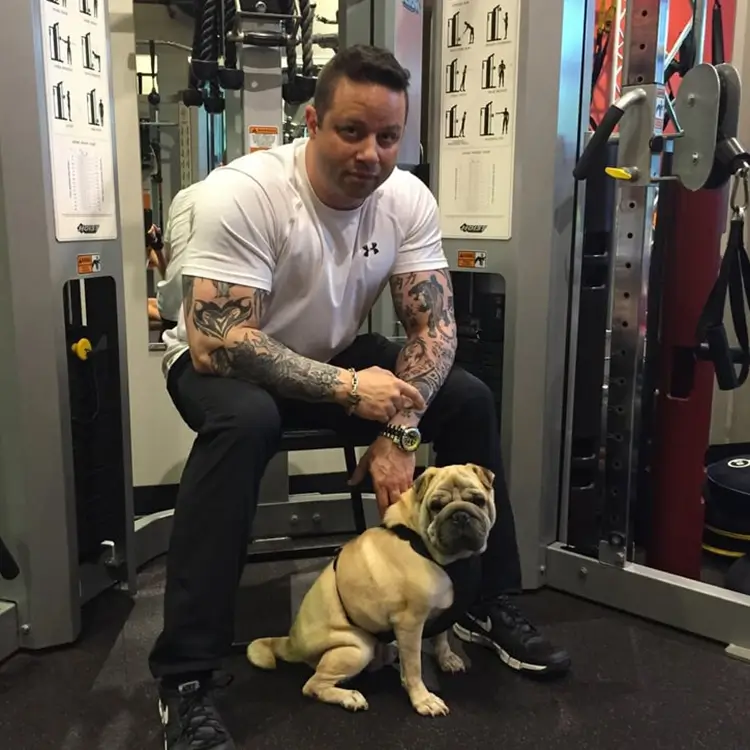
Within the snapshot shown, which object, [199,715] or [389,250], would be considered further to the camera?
[389,250]

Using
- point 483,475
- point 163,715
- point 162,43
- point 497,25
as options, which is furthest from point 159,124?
point 163,715

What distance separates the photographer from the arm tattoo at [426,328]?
5.14 ft

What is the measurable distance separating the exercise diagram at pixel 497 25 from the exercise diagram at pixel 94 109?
2.85 feet

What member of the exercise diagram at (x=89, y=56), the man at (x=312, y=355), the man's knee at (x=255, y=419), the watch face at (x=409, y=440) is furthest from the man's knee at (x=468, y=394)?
the exercise diagram at (x=89, y=56)

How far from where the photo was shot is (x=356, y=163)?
1.45 metres

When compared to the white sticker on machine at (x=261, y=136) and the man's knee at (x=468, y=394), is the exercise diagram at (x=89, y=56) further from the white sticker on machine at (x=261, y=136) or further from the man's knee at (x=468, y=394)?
the man's knee at (x=468, y=394)

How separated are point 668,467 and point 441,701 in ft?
2.75

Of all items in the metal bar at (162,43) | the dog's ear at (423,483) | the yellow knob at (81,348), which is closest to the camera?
the dog's ear at (423,483)

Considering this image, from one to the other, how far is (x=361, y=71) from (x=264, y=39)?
2.06 ft

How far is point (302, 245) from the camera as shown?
1509 millimetres

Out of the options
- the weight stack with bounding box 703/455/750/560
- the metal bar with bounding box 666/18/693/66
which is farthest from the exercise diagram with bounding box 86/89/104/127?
the weight stack with bounding box 703/455/750/560

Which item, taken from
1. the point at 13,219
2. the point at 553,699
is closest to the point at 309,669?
the point at 553,699

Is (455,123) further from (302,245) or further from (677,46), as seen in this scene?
(302,245)

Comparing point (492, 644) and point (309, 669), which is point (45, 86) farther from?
point (492, 644)
